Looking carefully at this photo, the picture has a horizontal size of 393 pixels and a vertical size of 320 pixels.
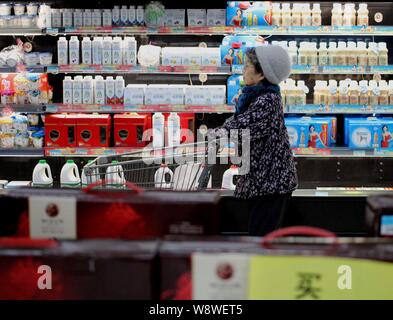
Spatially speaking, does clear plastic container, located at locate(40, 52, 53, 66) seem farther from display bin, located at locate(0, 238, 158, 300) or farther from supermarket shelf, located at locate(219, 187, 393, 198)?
display bin, located at locate(0, 238, 158, 300)

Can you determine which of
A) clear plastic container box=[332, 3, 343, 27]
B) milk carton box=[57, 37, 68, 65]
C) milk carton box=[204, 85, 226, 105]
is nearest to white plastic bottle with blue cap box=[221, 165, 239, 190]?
milk carton box=[204, 85, 226, 105]

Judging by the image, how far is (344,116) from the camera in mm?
6094

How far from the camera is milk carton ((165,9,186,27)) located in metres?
5.74

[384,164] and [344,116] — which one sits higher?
[344,116]

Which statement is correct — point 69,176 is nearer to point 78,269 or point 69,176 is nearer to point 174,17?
point 174,17

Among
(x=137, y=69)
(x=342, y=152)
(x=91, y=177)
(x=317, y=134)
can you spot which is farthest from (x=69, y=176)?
(x=342, y=152)

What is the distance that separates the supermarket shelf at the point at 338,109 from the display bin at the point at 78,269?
4126mm

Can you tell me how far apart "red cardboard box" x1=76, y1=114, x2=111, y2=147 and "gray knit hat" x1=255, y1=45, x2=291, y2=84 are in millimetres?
2312

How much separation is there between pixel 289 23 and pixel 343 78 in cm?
76

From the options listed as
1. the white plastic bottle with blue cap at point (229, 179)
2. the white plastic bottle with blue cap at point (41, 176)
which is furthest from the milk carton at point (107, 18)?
the white plastic bottle with blue cap at point (229, 179)

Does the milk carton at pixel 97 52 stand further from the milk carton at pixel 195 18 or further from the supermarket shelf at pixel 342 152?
the supermarket shelf at pixel 342 152

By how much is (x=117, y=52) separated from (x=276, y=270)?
4.38m
